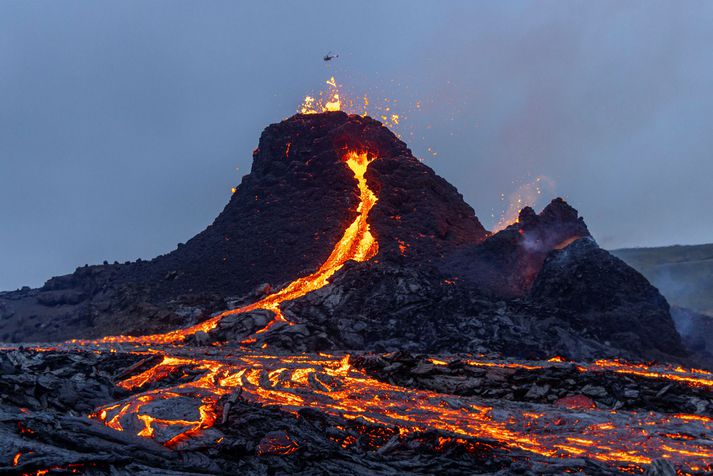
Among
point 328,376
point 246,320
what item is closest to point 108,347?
point 246,320

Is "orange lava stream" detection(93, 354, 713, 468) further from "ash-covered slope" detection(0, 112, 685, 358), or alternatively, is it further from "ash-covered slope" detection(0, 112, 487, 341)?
"ash-covered slope" detection(0, 112, 487, 341)

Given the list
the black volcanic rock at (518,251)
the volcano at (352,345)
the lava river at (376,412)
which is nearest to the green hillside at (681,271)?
the black volcanic rock at (518,251)

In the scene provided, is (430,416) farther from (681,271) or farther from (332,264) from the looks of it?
(681,271)

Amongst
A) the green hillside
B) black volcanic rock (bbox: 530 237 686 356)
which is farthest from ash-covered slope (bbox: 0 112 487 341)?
the green hillside

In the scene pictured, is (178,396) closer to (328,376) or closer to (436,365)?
(328,376)

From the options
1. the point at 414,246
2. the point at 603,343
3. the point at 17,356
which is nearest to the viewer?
the point at 17,356

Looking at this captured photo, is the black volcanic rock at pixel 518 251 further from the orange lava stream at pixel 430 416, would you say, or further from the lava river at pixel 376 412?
the orange lava stream at pixel 430 416
